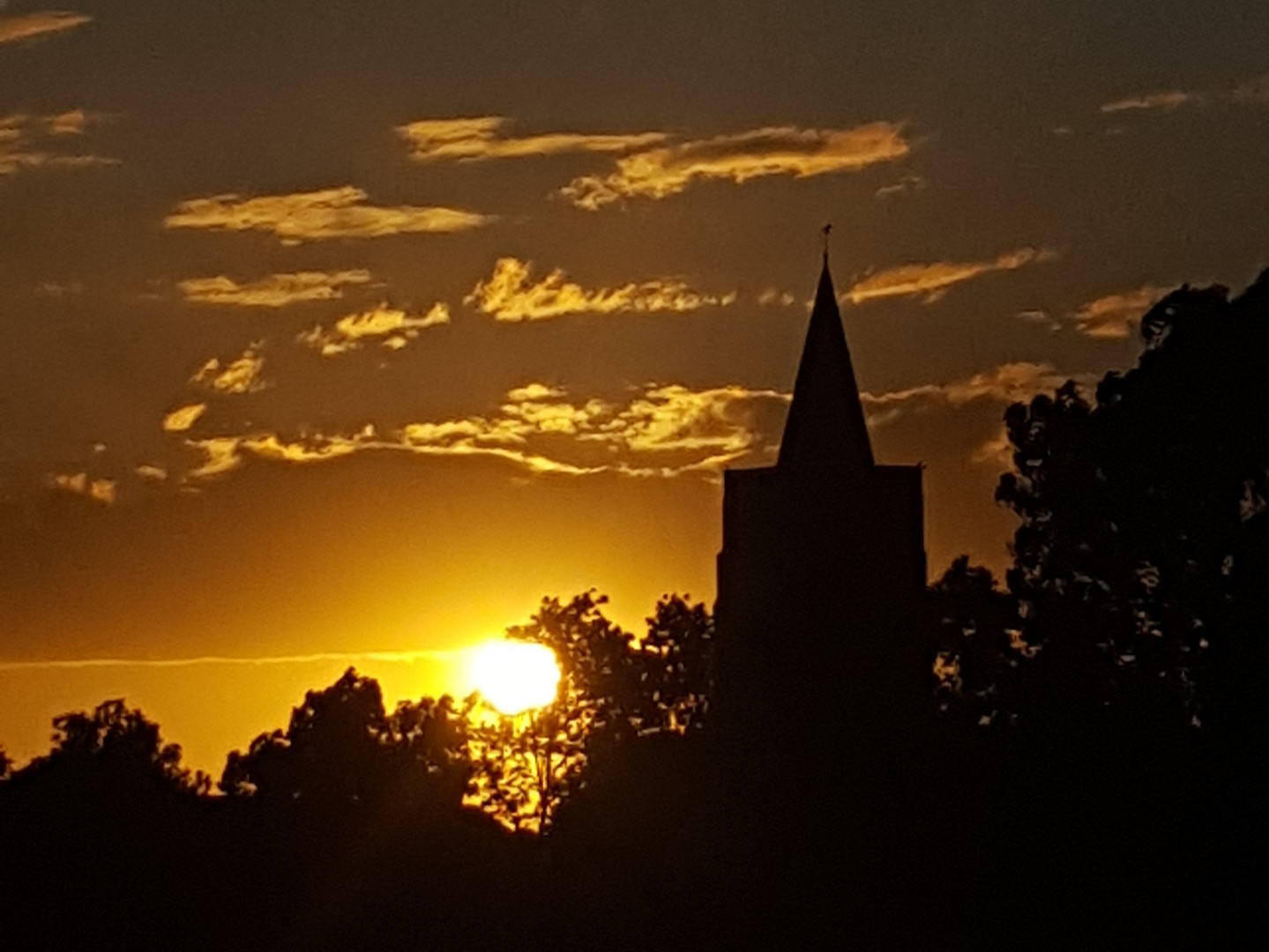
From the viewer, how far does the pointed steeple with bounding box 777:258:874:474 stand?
3110 inches

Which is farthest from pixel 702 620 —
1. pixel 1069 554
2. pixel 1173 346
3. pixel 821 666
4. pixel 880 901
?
pixel 880 901

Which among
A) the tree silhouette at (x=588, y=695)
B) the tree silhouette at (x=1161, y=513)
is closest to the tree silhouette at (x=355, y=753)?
the tree silhouette at (x=588, y=695)

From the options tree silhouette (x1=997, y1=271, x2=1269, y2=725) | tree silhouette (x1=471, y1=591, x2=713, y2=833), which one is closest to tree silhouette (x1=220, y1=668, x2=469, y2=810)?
tree silhouette (x1=471, y1=591, x2=713, y2=833)

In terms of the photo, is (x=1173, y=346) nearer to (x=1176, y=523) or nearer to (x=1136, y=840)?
(x=1176, y=523)

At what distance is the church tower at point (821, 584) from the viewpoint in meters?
79.0

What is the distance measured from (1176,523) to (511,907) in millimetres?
15336

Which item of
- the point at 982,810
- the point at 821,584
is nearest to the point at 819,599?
the point at 821,584

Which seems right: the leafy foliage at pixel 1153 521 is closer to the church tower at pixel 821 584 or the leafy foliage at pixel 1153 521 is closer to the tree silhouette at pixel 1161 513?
the tree silhouette at pixel 1161 513

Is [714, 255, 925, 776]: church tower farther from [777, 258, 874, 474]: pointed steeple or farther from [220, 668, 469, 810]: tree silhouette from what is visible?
[220, 668, 469, 810]: tree silhouette

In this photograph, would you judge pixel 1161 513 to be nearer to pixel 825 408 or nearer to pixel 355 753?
pixel 825 408

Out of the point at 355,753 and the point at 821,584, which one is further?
the point at 355,753

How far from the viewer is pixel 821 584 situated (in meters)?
82.2

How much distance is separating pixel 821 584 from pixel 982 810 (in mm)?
28897

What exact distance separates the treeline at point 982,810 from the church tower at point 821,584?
1.18 meters
